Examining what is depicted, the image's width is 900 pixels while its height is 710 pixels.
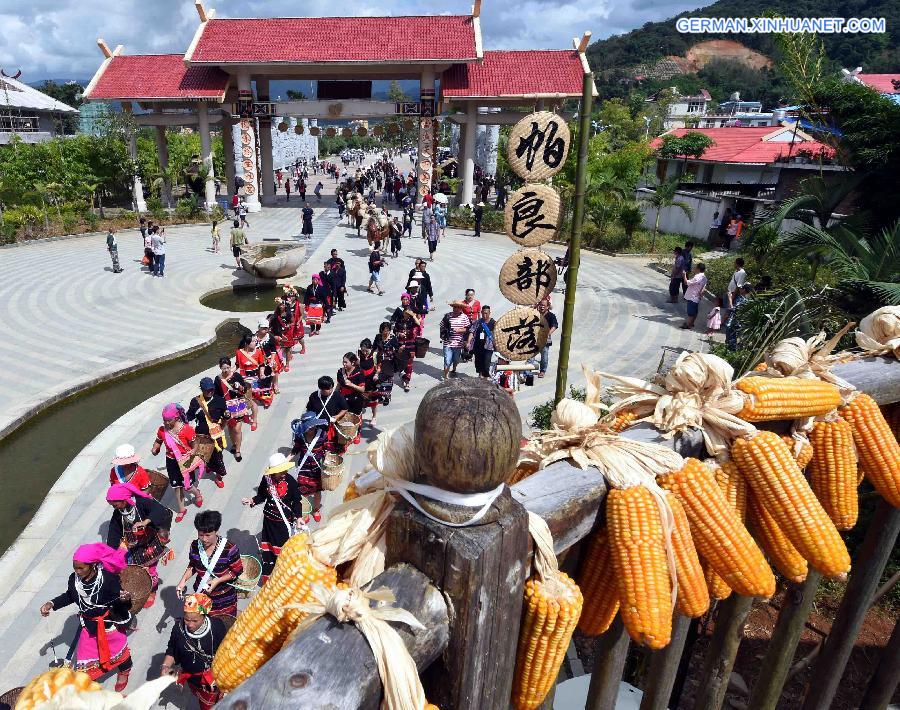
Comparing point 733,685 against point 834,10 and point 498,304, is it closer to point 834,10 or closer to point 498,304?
point 498,304

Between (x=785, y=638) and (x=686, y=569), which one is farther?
(x=785, y=638)

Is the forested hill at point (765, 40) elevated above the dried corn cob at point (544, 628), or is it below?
above

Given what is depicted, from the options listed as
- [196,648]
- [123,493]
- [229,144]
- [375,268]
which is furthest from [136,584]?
[229,144]

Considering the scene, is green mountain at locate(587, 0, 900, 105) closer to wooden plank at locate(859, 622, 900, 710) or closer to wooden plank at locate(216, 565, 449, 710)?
wooden plank at locate(859, 622, 900, 710)

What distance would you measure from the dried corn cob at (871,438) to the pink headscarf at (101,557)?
4767mm

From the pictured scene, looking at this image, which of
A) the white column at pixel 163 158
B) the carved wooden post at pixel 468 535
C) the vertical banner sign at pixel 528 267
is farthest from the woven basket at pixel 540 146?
the white column at pixel 163 158

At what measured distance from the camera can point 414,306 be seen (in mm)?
10922

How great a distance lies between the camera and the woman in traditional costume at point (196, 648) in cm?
414

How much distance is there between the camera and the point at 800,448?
179cm

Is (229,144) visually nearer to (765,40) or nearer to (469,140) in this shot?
(469,140)

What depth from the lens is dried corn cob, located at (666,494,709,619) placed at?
4.66ft

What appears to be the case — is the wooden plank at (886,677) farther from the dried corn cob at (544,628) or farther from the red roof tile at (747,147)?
the red roof tile at (747,147)

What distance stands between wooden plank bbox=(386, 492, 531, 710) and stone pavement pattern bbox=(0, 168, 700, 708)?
1554 mm

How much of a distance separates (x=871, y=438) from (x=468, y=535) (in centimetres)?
164
